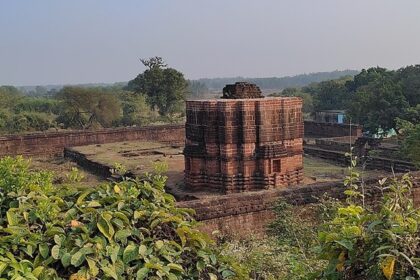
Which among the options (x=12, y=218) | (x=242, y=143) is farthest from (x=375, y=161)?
(x=12, y=218)

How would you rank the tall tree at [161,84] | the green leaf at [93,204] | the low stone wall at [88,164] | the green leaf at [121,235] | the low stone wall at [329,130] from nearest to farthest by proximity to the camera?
the green leaf at [121,235] → the green leaf at [93,204] → the low stone wall at [88,164] → the low stone wall at [329,130] → the tall tree at [161,84]

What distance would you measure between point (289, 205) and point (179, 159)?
698cm

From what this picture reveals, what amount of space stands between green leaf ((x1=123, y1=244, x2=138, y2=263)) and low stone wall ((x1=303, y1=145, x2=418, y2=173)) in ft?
30.0

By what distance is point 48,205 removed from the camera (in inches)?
111

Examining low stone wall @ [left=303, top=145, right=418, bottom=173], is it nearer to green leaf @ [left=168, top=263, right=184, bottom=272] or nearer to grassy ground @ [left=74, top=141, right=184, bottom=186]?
grassy ground @ [left=74, top=141, right=184, bottom=186]

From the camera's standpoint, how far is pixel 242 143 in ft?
30.4

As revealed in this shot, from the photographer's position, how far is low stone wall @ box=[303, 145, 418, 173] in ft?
39.4

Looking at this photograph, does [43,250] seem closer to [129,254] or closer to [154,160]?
[129,254]

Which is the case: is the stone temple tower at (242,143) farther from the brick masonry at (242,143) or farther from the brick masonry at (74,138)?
the brick masonry at (74,138)

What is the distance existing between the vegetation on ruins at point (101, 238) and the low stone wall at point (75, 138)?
50.8 feet

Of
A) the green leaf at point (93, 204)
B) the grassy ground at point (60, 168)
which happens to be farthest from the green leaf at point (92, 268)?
the grassy ground at point (60, 168)

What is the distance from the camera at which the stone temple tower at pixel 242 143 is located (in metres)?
9.23

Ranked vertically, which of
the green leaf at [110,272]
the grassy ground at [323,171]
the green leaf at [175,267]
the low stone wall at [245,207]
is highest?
the green leaf at [110,272]

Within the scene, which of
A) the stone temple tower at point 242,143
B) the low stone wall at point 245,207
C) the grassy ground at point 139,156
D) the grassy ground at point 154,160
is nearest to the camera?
the low stone wall at point 245,207
